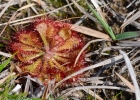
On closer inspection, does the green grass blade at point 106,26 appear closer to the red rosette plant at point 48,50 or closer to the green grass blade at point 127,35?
the green grass blade at point 127,35

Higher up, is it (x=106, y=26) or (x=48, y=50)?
(x=106, y=26)

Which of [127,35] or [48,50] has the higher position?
[127,35]

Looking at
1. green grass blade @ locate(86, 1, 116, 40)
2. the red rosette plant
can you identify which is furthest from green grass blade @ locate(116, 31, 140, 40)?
the red rosette plant

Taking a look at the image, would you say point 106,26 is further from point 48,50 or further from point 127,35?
point 48,50

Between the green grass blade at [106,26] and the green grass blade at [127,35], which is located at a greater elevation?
the green grass blade at [106,26]

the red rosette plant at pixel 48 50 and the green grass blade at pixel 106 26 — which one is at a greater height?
the green grass blade at pixel 106 26

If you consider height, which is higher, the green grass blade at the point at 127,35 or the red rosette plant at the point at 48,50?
the green grass blade at the point at 127,35

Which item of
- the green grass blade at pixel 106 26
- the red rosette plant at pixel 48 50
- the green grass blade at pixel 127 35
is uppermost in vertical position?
the green grass blade at pixel 106 26

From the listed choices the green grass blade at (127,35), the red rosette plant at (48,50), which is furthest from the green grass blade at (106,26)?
the red rosette plant at (48,50)

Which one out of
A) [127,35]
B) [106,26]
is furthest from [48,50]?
[127,35]
